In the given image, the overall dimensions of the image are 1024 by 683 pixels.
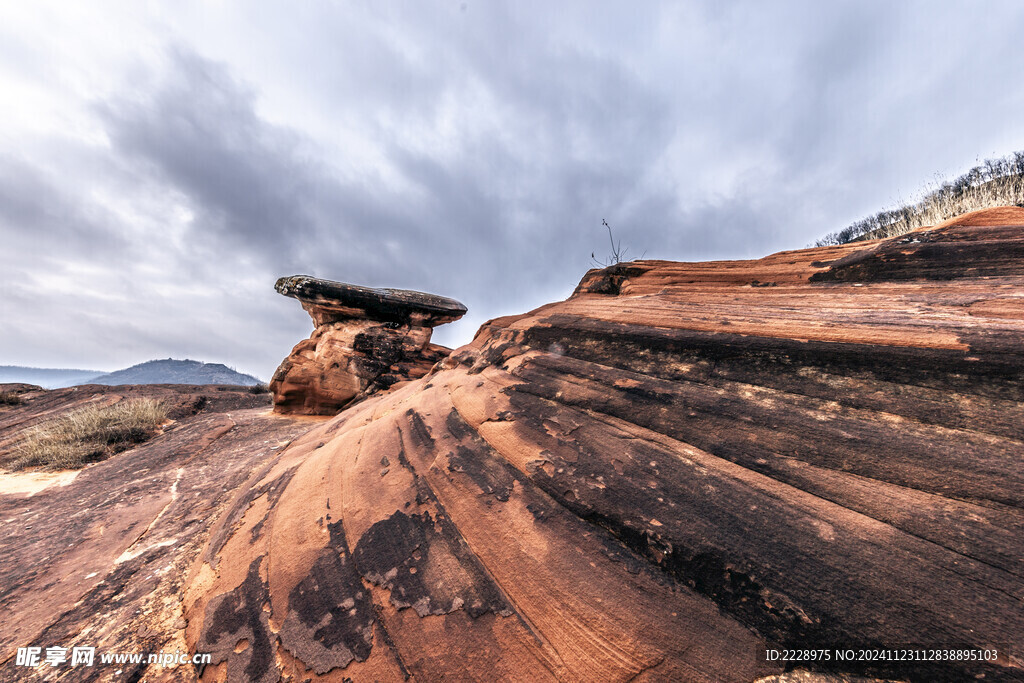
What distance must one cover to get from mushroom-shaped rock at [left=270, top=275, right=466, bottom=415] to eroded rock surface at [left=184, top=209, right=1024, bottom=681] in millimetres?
7026

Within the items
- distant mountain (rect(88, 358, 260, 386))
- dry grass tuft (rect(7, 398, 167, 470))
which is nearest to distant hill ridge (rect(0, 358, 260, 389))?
Result: distant mountain (rect(88, 358, 260, 386))

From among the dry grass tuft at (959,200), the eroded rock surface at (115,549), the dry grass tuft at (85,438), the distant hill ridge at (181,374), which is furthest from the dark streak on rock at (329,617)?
the distant hill ridge at (181,374)

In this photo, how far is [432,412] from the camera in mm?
3375

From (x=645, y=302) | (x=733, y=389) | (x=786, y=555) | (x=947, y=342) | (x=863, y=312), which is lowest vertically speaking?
(x=786, y=555)

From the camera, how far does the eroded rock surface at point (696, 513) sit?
1328mm

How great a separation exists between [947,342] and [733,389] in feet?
3.50

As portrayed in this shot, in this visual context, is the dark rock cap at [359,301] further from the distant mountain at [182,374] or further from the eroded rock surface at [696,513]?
the distant mountain at [182,374]

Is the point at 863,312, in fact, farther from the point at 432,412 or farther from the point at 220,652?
the point at 220,652

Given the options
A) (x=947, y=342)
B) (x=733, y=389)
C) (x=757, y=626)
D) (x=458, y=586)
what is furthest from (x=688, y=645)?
(x=947, y=342)

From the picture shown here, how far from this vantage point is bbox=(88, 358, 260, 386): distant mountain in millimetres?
133875

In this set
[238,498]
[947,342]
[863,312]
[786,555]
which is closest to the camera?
[786,555]

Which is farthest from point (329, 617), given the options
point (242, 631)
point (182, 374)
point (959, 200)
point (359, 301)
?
point (182, 374)

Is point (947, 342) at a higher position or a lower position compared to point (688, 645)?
higher

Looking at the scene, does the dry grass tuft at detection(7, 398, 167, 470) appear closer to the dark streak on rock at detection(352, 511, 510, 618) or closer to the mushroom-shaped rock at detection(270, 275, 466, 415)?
the mushroom-shaped rock at detection(270, 275, 466, 415)
